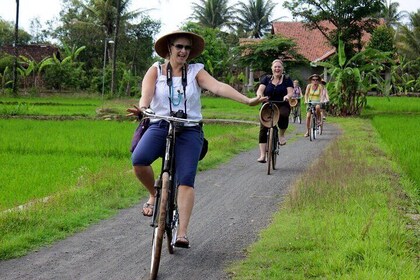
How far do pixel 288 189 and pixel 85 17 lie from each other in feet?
174

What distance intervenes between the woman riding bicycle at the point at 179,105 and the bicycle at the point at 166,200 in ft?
0.26

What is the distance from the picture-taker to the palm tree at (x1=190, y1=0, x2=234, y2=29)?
199 feet

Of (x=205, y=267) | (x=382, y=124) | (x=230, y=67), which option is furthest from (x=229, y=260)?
(x=230, y=67)

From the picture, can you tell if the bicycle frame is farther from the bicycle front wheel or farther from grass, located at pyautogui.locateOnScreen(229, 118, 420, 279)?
grass, located at pyautogui.locateOnScreen(229, 118, 420, 279)

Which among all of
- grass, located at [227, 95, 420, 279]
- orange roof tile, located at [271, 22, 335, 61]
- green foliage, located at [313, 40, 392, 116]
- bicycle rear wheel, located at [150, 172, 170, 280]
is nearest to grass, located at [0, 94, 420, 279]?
grass, located at [227, 95, 420, 279]

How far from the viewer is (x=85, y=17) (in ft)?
194

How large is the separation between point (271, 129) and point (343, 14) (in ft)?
74.9

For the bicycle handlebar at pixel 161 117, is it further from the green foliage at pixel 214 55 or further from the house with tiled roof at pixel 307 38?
the house with tiled roof at pixel 307 38

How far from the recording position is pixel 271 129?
1054cm

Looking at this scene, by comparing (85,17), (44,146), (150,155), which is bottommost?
(44,146)

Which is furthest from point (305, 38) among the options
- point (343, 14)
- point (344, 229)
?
point (344, 229)

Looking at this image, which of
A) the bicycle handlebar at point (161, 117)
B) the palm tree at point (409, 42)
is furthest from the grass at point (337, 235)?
the palm tree at point (409, 42)

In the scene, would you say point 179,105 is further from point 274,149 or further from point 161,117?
point 274,149

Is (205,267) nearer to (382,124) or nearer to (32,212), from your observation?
(32,212)
